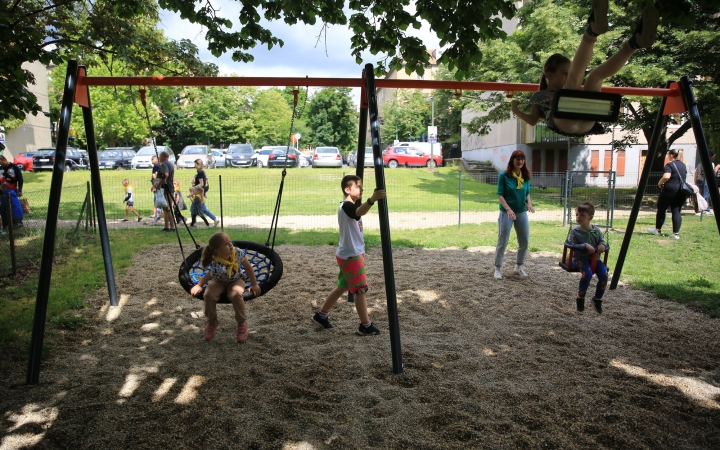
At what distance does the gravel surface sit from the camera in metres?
3.24

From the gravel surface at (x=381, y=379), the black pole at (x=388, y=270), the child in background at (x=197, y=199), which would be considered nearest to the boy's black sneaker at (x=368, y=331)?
the gravel surface at (x=381, y=379)

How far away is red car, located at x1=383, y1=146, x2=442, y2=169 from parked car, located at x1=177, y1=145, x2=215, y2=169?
34.7ft

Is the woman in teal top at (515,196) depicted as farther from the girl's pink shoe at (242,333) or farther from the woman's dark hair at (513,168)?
the girl's pink shoe at (242,333)

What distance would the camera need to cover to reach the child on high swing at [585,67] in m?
3.52

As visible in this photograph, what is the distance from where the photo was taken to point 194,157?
27453mm

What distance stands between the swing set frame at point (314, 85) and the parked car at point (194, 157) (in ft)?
72.0

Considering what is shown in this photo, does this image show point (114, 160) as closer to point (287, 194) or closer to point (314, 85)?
point (287, 194)

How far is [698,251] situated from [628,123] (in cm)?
758

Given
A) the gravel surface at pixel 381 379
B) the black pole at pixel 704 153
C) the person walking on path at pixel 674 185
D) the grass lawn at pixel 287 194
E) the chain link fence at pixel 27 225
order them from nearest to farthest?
the gravel surface at pixel 381 379 < the black pole at pixel 704 153 < the chain link fence at pixel 27 225 < the person walking on path at pixel 674 185 < the grass lawn at pixel 287 194

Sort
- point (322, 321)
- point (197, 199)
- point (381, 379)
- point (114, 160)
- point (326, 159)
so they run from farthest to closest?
point (114, 160) < point (326, 159) < point (197, 199) < point (322, 321) < point (381, 379)

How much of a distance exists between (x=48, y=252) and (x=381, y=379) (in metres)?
2.84

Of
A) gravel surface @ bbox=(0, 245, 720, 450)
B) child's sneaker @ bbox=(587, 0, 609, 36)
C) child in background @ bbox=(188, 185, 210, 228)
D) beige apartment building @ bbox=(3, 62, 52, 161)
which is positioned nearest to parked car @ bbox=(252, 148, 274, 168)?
beige apartment building @ bbox=(3, 62, 52, 161)

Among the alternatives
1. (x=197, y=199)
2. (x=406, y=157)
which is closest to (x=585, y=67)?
(x=197, y=199)

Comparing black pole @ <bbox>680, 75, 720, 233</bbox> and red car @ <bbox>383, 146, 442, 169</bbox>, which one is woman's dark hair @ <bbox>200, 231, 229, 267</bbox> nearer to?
black pole @ <bbox>680, 75, 720, 233</bbox>
